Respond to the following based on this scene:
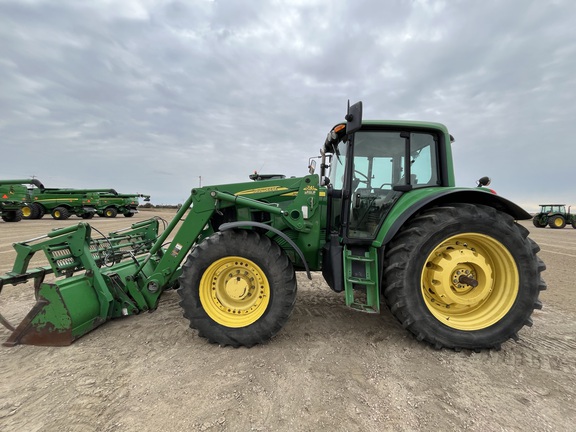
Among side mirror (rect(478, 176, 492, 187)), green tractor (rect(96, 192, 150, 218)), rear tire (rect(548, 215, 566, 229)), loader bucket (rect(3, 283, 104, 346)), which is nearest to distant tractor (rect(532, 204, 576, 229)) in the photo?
rear tire (rect(548, 215, 566, 229))

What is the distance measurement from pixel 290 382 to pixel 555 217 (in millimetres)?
27538

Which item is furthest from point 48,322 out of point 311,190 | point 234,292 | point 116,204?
point 116,204

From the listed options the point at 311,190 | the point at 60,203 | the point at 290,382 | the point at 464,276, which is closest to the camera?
the point at 290,382

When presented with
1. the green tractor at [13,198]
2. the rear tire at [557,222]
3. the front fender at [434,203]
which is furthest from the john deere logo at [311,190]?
the rear tire at [557,222]

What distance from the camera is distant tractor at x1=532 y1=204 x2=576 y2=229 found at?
20562mm

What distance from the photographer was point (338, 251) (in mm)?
2924

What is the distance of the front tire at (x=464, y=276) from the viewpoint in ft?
8.23

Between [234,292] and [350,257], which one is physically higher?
[350,257]

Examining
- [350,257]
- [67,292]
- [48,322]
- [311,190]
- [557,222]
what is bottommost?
[48,322]

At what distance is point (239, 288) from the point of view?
2.70 m

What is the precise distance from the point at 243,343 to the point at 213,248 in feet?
3.06

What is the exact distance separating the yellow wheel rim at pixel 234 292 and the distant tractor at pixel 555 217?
25.7 metres

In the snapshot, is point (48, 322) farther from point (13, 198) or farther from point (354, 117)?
point (13, 198)

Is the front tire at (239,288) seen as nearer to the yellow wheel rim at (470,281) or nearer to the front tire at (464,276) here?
the front tire at (464,276)
